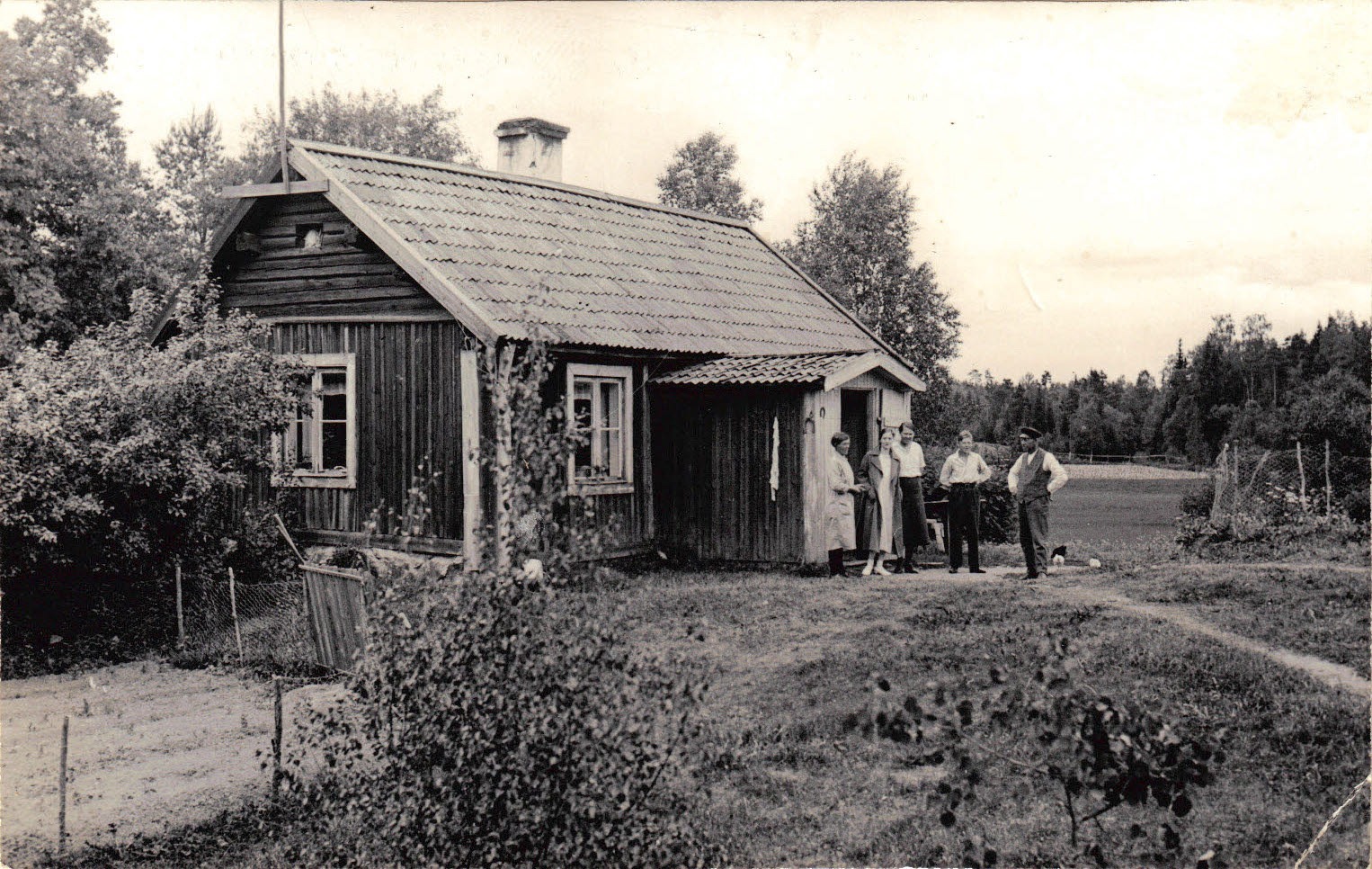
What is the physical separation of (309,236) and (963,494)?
862cm

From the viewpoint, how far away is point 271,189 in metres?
13.9

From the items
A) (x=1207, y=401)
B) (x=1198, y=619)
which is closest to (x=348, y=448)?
(x=1198, y=619)

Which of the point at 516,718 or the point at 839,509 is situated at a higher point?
the point at 839,509

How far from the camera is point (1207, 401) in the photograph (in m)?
17.7

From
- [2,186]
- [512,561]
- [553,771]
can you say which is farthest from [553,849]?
[2,186]

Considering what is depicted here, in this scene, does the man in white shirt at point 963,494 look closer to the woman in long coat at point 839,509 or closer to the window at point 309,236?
the woman in long coat at point 839,509

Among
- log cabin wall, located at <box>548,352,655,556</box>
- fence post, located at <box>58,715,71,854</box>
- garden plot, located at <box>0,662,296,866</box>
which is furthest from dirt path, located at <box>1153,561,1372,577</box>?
fence post, located at <box>58,715,71,854</box>

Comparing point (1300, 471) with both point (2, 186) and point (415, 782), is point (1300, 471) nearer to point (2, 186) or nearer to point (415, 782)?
point (415, 782)

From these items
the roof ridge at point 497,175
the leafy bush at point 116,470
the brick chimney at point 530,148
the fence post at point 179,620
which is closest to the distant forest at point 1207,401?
the roof ridge at point 497,175

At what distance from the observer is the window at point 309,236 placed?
14.2m

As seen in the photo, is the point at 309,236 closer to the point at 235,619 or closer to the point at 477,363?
the point at 477,363

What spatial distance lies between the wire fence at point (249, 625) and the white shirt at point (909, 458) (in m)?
6.90

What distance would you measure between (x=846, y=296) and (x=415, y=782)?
1963cm

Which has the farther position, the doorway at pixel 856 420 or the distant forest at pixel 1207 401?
the doorway at pixel 856 420
